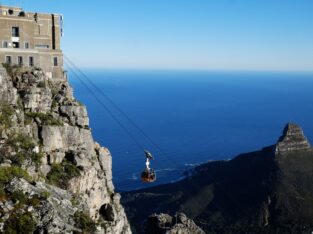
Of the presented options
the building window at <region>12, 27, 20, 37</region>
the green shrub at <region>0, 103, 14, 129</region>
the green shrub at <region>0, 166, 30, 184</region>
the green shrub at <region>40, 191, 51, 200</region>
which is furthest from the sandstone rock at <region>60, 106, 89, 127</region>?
the green shrub at <region>40, 191, 51, 200</region>

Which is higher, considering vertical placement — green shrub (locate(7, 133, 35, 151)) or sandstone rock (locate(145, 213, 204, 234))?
green shrub (locate(7, 133, 35, 151))

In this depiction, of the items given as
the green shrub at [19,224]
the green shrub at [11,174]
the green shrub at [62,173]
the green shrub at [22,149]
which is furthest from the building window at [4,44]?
the green shrub at [19,224]

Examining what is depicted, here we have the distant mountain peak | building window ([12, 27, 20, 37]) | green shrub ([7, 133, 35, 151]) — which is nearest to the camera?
green shrub ([7, 133, 35, 151])

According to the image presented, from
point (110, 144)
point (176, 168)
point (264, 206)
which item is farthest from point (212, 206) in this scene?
point (110, 144)

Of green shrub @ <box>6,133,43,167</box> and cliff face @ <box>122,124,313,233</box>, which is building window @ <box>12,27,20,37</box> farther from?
cliff face @ <box>122,124,313,233</box>

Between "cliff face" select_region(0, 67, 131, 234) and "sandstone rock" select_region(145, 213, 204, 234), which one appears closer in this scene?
"cliff face" select_region(0, 67, 131, 234)

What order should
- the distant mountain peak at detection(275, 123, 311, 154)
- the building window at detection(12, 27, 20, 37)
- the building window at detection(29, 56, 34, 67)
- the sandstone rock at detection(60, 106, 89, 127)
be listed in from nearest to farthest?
1. the sandstone rock at detection(60, 106, 89, 127)
2. the building window at detection(12, 27, 20, 37)
3. the building window at detection(29, 56, 34, 67)
4. the distant mountain peak at detection(275, 123, 311, 154)

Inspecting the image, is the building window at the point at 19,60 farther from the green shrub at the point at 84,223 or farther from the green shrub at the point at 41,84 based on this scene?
the green shrub at the point at 84,223

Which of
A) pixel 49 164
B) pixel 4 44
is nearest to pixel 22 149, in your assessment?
pixel 49 164
